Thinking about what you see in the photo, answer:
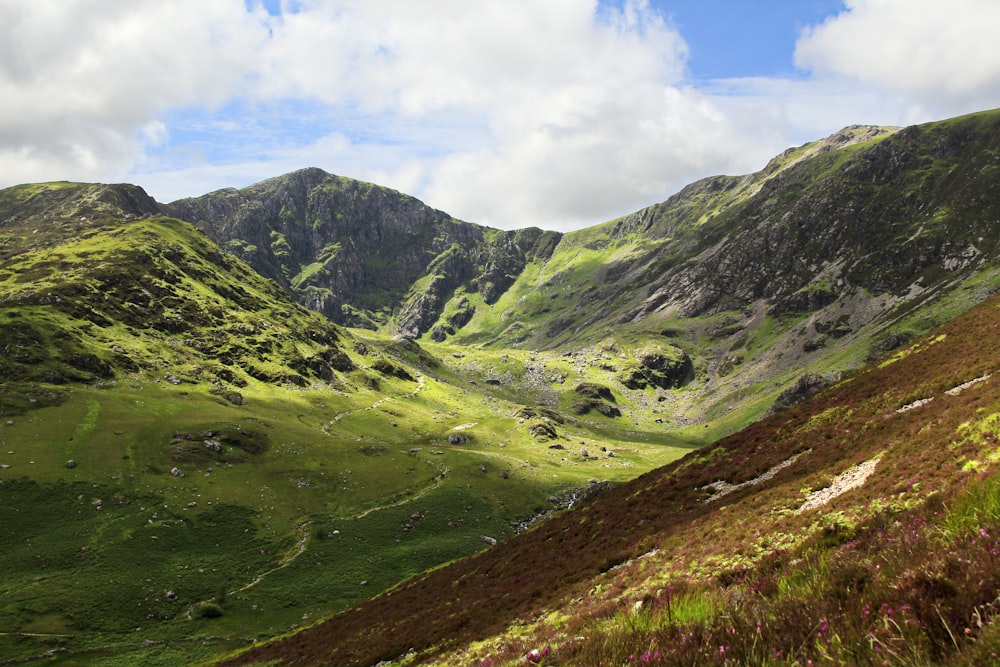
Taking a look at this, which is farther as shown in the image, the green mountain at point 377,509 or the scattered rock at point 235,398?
the scattered rock at point 235,398

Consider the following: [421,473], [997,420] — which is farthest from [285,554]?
[997,420]

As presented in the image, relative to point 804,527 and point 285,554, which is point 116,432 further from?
point 804,527

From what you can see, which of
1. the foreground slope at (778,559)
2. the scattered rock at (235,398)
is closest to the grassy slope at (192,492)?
the scattered rock at (235,398)

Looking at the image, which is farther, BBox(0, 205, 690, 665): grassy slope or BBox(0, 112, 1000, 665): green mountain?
BBox(0, 205, 690, 665): grassy slope

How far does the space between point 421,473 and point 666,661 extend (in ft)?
402

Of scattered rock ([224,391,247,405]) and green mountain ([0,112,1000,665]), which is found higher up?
scattered rock ([224,391,247,405])

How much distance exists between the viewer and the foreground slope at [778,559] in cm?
568

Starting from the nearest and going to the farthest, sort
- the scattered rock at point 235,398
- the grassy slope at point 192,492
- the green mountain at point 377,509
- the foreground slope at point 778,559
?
1. the foreground slope at point 778,559
2. the green mountain at point 377,509
3. the grassy slope at point 192,492
4. the scattered rock at point 235,398

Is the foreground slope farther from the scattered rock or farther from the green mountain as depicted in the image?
the scattered rock

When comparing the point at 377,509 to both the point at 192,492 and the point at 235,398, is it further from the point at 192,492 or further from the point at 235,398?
the point at 235,398

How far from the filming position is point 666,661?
20.2ft

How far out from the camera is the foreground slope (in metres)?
5.68

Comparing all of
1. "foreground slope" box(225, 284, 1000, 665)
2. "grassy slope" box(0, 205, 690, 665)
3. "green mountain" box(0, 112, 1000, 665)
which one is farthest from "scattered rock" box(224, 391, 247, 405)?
"foreground slope" box(225, 284, 1000, 665)

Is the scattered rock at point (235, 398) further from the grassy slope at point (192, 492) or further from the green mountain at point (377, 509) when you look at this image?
the green mountain at point (377, 509)
